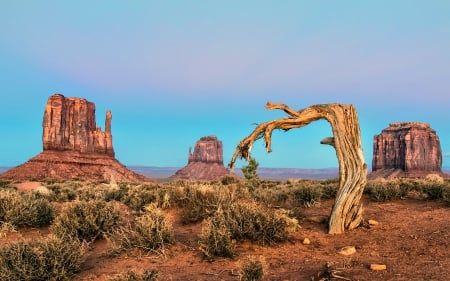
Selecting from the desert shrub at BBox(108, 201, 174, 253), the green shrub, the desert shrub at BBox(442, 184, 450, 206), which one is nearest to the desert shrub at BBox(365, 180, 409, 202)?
the green shrub

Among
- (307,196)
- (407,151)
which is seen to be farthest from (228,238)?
(407,151)

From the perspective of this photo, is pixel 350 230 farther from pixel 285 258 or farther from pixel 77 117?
pixel 77 117

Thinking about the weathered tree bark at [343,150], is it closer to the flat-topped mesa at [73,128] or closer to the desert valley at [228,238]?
the desert valley at [228,238]

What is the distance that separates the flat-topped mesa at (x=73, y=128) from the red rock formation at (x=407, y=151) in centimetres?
8150

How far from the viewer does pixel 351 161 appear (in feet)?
32.0

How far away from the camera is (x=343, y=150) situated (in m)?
9.82

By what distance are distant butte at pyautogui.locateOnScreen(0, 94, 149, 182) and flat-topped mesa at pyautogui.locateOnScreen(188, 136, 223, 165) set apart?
5238 cm

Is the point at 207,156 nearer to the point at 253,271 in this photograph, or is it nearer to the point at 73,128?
the point at 73,128

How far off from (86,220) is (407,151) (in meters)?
128

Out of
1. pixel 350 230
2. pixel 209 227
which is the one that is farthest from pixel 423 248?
pixel 209 227

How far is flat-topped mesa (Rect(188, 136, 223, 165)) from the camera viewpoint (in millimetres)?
169500

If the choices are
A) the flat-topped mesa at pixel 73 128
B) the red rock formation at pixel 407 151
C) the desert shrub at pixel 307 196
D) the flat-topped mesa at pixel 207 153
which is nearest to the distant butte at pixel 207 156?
the flat-topped mesa at pixel 207 153

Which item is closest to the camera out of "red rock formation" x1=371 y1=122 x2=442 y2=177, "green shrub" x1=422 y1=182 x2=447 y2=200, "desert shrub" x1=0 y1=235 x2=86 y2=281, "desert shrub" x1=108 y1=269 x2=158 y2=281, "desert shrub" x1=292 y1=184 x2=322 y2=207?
"desert shrub" x1=108 y1=269 x2=158 y2=281

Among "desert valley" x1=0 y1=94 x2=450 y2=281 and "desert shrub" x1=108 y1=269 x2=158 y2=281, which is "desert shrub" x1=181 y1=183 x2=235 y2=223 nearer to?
"desert valley" x1=0 y1=94 x2=450 y2=281
